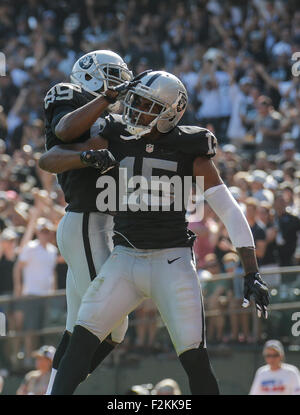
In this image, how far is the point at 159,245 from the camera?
16.6 ft

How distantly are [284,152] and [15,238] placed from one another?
357 centimetres

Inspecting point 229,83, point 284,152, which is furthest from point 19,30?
point 284,152

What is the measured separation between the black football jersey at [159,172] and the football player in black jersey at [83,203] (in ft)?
1.41

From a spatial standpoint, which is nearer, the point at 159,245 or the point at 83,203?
the point at 159,245

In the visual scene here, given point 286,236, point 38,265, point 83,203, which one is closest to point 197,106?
point 286,236

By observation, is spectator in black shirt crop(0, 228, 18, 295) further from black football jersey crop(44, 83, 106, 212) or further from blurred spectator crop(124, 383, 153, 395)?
black football jersey crop(44, 83, 106, 212)

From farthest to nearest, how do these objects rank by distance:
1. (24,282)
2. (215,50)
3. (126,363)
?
(215,50) < (24,282) < (126,363)

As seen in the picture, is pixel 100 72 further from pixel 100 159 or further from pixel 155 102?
pixel 100 159

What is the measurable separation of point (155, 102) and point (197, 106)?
9.03m

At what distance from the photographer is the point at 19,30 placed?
17562 millimetres

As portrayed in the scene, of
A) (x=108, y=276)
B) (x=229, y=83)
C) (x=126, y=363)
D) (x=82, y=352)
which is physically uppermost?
(x=229, y=83)

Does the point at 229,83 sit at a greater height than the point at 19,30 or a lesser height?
lesser

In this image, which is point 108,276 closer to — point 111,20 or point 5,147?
point 5,147

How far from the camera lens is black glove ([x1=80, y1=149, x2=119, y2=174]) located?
4.91 m
